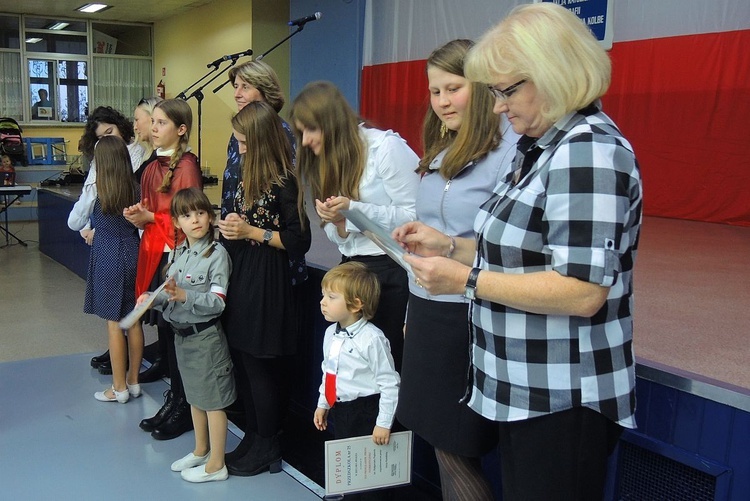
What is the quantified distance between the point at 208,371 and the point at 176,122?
1.01 meters

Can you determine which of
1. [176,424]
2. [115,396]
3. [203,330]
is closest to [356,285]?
[203,330]

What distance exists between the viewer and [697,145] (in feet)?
16.3

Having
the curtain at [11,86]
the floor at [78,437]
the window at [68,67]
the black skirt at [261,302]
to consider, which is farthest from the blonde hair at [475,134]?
the curtain at [11,86]

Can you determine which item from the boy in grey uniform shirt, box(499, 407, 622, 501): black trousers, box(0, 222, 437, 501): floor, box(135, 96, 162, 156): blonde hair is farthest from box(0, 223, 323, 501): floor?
box(499, 407, 622, 501): black trousers

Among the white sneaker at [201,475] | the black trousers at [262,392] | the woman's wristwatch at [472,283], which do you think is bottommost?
the white sneaker at [201,475]

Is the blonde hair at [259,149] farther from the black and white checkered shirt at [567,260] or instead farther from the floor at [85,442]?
the black and white checkered shirt at [567,260]

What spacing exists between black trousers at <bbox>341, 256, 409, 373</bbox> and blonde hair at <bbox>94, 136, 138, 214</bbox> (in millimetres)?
1353

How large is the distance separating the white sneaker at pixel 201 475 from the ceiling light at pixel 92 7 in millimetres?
9618

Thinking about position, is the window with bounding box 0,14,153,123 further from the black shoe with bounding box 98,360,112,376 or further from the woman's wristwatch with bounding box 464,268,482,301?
the woman's wristwatch with bounding box 464,268,482,301

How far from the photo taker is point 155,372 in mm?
3420

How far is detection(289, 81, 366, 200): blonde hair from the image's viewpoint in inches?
79.6

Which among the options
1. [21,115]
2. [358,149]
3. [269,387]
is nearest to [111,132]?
[269,387]

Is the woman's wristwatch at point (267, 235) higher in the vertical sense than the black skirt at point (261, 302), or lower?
higher

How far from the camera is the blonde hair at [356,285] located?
200 cm
